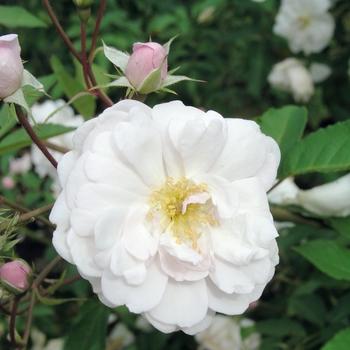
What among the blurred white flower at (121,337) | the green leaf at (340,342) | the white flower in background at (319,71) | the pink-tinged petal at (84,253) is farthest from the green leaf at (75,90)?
the white flower in background at (319,71)

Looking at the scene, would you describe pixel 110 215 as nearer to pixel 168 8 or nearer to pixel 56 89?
pixel 56 89

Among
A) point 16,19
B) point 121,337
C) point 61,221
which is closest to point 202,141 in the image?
point 61,221

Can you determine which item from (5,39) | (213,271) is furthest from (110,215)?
(5,39)

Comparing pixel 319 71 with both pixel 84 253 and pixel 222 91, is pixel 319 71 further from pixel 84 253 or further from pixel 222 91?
pixel 84 253

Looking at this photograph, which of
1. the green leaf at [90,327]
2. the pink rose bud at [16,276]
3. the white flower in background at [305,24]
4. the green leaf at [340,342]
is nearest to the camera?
the pink rose bud at [16,276]

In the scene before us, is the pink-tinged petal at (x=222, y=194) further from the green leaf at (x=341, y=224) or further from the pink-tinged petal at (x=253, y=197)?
the green leaf at (x=341, y=224)

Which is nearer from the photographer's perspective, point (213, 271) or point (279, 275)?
point (213, 271)
